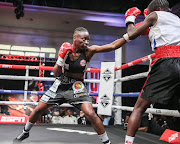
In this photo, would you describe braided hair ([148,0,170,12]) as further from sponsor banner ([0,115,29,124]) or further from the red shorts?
sponsor banner ([0,115,29,124])

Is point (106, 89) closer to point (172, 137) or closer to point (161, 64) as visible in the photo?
point (172, 137)

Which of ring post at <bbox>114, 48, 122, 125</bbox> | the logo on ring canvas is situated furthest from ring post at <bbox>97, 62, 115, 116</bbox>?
the logo on ring canvas

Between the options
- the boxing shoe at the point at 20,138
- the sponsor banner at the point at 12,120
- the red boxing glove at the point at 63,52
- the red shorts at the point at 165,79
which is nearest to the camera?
the red shorts at the point at 165,79

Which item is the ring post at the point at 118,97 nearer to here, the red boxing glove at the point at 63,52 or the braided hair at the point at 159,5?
the red boxing glove at the point at 63,52

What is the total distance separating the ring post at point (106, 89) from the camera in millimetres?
3127

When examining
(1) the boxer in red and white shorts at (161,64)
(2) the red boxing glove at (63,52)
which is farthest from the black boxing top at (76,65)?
(1) the boxer in red and white shorts at (161,64)

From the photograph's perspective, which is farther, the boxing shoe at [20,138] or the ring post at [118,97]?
the ring post at [118,97]

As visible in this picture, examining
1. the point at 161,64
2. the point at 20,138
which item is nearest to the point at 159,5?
the point at 161,64

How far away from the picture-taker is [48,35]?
718 centimetres

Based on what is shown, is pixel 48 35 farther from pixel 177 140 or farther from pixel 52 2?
pixel 177 140

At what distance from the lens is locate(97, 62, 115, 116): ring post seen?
313cm

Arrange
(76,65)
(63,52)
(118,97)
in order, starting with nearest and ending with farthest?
(63,52) → (76,65) → (118,97)

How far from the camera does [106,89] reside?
3.16 meters

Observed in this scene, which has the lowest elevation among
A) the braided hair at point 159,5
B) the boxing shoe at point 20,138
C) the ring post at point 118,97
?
the boxing shoe at point 20,138
